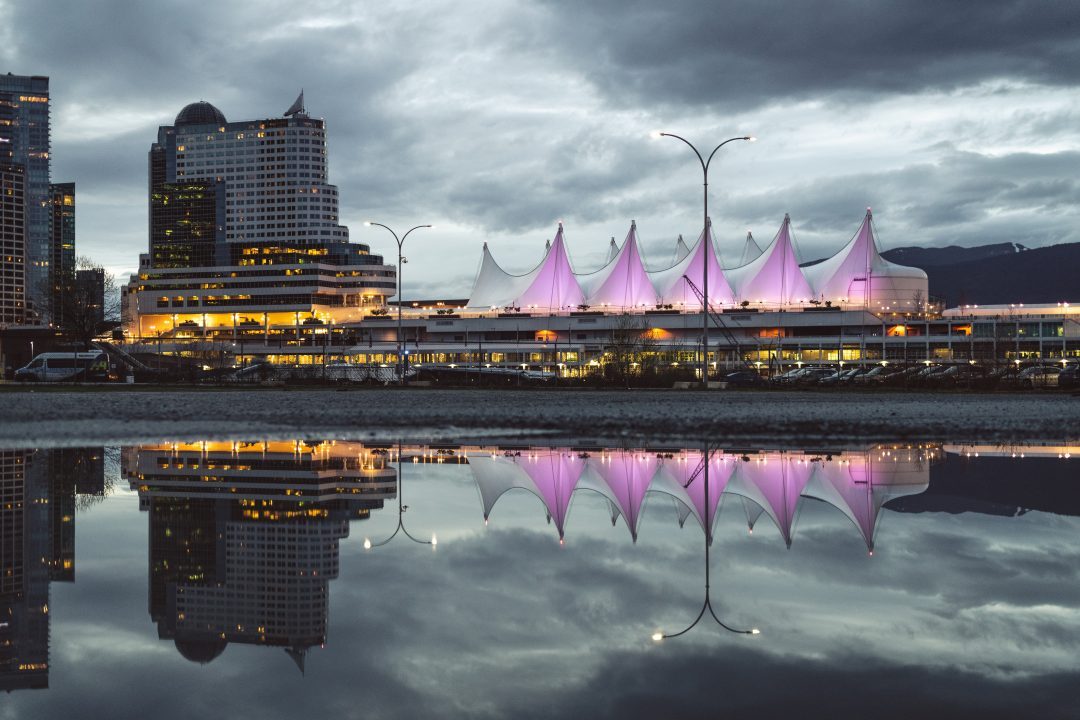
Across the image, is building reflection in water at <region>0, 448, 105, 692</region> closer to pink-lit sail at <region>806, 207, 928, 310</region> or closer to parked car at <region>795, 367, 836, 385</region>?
parked car at <region>795, 367, 836, 385</region>

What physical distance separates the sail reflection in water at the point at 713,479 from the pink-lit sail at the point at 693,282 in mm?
115271

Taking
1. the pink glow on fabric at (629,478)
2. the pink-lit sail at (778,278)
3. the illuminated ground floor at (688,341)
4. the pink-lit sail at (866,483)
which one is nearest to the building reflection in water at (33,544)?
the pink glow on fabric at (629,478)

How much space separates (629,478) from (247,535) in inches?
176

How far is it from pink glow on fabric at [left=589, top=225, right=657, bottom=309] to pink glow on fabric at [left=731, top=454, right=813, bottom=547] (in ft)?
404

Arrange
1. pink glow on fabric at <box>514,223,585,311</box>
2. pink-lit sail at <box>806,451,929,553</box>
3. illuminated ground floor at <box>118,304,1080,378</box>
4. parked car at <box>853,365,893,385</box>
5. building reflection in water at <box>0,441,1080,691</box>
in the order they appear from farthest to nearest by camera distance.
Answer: pink glow on fabric at <box>514,223,585,311</box> → illuminated ground floor at <box>118,304,1080,378</box> → parked car at <box>853,365,893,385</box> → pink-lit sail at <box>806,451,929,553</box> → building reflection in water at <box>0,441,1080,691</box>

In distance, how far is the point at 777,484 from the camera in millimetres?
9977

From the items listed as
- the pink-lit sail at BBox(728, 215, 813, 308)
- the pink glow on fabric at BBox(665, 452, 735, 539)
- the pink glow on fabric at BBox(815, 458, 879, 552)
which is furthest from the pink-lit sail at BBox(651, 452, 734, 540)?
the pink-lit sail at BBox(728, 215, 813, 308)

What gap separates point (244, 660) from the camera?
4.30 metres

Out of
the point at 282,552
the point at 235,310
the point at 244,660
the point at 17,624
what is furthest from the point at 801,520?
the point at 235,310

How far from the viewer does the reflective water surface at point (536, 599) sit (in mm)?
3971

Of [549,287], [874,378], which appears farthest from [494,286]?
[874,378]

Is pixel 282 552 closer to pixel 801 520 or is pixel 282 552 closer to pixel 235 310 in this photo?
pixel 801 520

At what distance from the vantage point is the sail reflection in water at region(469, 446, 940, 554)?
835 cm

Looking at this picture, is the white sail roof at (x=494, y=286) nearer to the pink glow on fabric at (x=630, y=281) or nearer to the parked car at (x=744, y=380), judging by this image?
the pink glow on fabric at (x=630, y=281)
